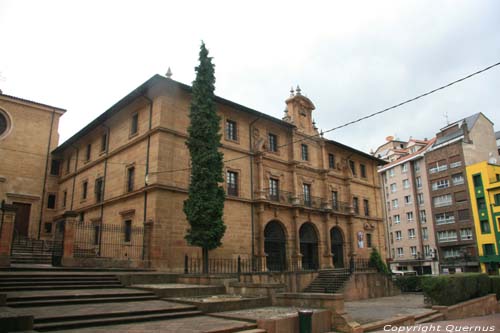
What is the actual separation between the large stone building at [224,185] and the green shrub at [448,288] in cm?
1000

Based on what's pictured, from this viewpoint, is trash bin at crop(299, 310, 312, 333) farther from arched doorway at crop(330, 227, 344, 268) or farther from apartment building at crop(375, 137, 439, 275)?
apartment building at crop(375, 137, 439, 275)

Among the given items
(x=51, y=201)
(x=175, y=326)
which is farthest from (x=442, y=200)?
(x=175, y=326)

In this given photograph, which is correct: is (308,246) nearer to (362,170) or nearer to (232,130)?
(232,130)

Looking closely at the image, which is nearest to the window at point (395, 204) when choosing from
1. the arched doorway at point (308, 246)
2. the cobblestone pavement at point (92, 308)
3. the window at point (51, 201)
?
the arched doorway at point (308, 246)

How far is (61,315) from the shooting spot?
27.1 feet

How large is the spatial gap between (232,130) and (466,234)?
3724 cm

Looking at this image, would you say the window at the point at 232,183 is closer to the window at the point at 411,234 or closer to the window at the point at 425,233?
the window at the point at 425,233

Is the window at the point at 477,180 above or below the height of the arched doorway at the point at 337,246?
above

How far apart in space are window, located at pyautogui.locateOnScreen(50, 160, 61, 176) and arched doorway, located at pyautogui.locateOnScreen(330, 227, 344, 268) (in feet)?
75.9

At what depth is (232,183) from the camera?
22.9 metres

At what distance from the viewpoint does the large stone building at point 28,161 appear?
28.8 m

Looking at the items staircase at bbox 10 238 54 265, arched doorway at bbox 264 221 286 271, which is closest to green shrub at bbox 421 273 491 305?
arched doorway at bbox 264 221 286 271

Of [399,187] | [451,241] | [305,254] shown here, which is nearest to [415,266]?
[451,241]

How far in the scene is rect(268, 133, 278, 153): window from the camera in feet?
85.8
